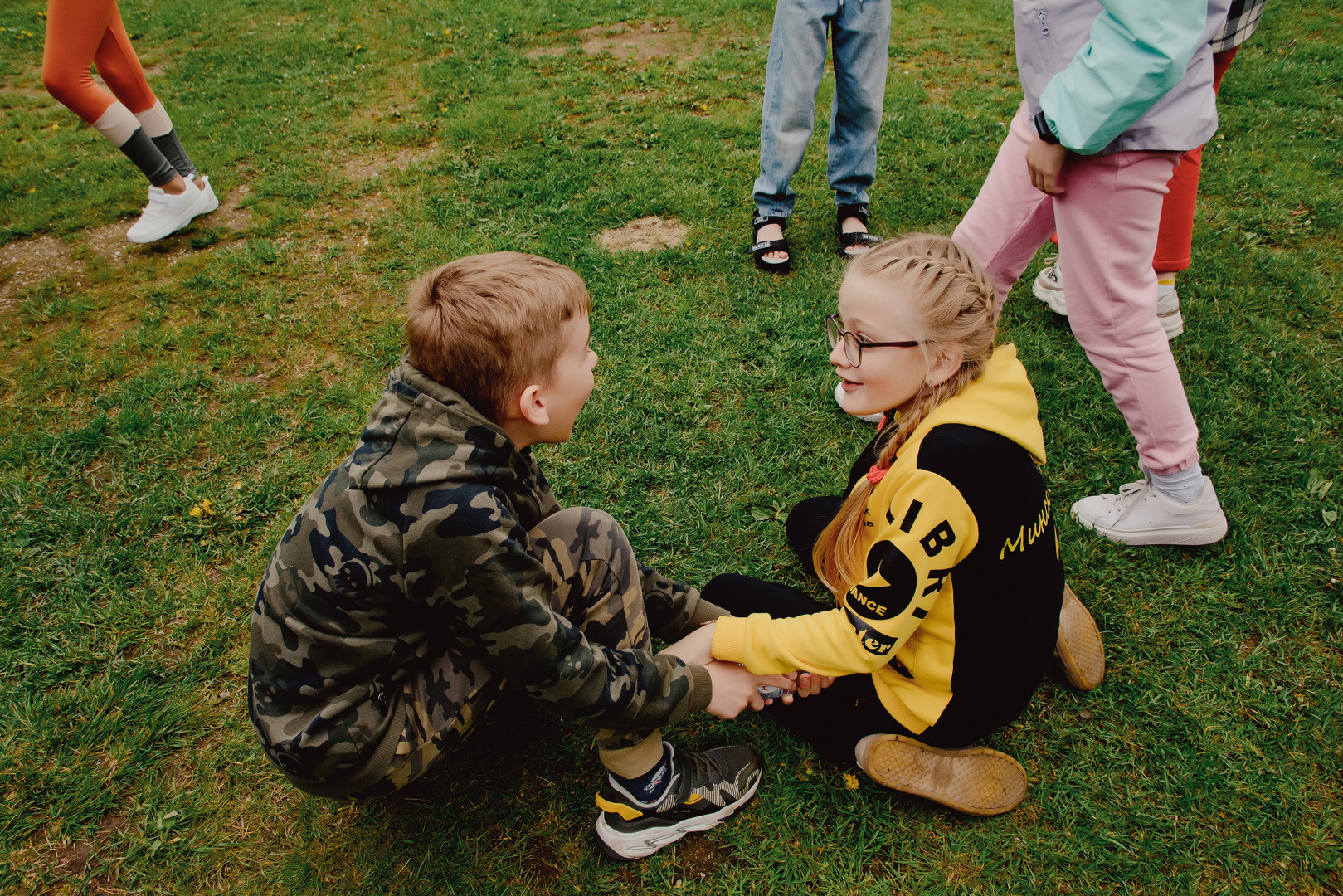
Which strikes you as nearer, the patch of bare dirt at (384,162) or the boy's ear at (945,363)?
the boy's ear at (945,363)

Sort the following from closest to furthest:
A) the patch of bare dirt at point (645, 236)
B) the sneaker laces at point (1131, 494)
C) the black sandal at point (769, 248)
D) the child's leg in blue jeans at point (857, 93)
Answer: the sneaker laces at point (1131, 494) → the child's leg in blue jeans at point (857, 93) → the black sandal at point (769, 248) → the patch of bare dirt at point (645, 236)

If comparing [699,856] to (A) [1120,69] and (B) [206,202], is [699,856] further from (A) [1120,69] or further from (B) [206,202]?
(B) [206,202]

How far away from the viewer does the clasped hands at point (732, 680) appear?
1.90 meters

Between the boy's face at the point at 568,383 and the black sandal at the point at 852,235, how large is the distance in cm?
277

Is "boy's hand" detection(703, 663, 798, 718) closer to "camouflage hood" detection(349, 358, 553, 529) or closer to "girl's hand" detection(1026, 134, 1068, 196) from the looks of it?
"camouflage hood" detection(349, 358, 553, 529)

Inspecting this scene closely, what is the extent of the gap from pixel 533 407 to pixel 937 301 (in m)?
0.98

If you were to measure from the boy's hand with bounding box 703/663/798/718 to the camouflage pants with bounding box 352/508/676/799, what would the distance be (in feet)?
0.63

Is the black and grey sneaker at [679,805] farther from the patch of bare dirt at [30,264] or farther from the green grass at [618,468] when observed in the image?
the patch of bare dirt at [30,264]

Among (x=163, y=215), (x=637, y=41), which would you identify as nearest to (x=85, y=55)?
(x=163, y=215)

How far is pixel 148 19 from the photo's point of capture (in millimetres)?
8453

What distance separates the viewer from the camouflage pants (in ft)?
5.48

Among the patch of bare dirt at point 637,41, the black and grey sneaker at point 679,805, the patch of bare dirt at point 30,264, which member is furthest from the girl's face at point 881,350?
the patch of bare dirt at point 637,41

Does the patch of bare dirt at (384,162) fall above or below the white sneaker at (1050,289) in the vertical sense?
above

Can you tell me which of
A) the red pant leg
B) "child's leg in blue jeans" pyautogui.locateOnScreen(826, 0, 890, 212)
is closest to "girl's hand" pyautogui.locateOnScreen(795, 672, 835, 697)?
the red pant leg
